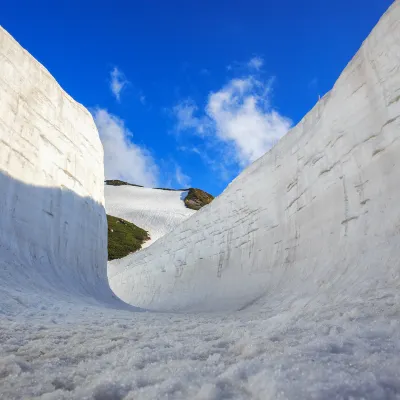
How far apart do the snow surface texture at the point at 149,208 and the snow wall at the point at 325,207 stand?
2730 cm

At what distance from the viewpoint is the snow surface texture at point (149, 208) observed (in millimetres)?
45688

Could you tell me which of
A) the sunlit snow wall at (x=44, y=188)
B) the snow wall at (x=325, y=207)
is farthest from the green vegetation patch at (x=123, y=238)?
the sunlit snow wall at (x=44, y=188)

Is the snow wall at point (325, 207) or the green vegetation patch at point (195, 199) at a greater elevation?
the green vegetation patch at point (195, 199)

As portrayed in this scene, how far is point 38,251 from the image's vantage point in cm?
810

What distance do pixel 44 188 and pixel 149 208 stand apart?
43.3 metres

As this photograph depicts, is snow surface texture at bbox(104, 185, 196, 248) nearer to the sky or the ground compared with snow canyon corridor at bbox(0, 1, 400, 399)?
nearer to the sky

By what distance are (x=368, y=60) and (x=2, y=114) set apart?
834 centimetres

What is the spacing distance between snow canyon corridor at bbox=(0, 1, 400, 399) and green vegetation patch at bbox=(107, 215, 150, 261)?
1970 centimetres

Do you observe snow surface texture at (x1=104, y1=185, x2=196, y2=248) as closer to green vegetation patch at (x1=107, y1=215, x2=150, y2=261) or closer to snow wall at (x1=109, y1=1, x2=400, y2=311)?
green vegetation patch at (x1=107, y1=215, x2=150, y2=261)

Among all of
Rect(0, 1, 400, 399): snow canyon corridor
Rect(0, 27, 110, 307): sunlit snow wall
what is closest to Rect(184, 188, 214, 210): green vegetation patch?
Rect(0, 1, 400, 399): snow canyon corridor

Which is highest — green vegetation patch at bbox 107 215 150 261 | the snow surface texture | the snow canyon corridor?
the snow surface texture

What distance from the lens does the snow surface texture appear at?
150 ft

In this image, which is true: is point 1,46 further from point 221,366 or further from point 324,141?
point 221,366

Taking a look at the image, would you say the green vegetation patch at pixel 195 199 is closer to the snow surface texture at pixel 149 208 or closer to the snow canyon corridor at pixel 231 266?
the snow surface texture at pixel 149 208
